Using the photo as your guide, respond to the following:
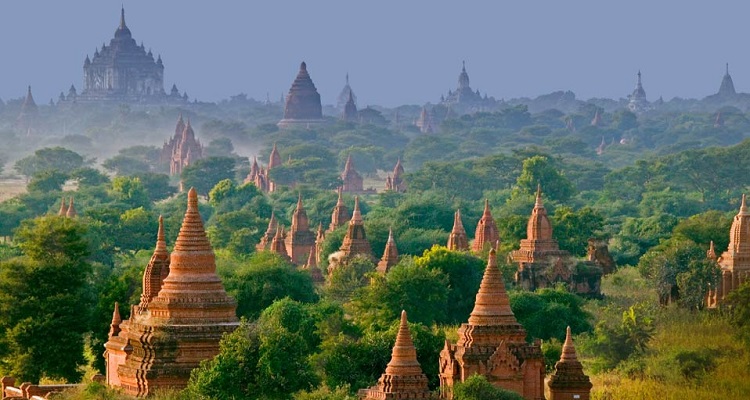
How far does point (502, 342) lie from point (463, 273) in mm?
21509

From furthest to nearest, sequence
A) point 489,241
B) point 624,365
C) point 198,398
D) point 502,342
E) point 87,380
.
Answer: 1. point 489,241
2. point 624,365
3. point 87,380
4. point 502,342
5. point 198,398

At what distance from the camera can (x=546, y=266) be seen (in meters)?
76.4

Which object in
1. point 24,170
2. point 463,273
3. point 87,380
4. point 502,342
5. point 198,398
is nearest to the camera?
point 198,398

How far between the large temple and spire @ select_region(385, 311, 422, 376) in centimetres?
2988

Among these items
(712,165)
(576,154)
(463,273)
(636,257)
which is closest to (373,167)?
(576,154)

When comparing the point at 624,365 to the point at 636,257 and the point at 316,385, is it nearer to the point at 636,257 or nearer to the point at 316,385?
the point at 316,385

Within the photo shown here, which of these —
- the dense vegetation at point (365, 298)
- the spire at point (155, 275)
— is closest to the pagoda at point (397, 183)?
the dense vegetation at point (365, 298)

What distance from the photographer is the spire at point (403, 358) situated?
45062mm

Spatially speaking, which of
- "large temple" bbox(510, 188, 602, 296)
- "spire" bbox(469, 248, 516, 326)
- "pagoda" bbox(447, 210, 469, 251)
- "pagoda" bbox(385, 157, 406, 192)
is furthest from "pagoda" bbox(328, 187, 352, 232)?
"spire" bbox(469, 248, 516, 326)

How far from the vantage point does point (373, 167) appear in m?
182

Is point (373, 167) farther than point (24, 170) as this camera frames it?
Yes

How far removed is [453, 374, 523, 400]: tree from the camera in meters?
46.0

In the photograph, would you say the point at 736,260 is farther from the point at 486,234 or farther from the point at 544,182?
the point at 544,182

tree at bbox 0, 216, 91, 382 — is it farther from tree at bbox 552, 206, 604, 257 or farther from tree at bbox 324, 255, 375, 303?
tree at bbox 552, 206, 604, 257
